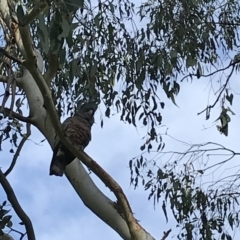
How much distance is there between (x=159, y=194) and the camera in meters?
4.03

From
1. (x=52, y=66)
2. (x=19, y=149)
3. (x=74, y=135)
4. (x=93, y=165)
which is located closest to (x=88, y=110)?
(x=74, y=135)

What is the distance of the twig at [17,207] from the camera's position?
10.0 ft

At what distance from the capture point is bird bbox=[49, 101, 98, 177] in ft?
10.2

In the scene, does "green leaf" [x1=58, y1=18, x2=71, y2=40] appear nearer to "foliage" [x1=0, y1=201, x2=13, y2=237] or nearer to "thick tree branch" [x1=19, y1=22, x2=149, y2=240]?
"thick tree branch" [x1=19, y1=22, x2=149, y2=240]

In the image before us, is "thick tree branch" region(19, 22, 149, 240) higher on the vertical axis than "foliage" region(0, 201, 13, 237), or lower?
higher

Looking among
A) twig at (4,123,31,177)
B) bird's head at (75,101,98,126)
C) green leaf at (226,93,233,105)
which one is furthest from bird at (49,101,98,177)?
green leaf at (226,93,233,105)

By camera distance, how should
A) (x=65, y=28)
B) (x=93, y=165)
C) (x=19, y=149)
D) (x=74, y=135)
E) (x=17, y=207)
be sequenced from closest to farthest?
(x=65, y=28), (x=93, y=165), (x=17, y=207), (x=74, y=135), (x=19, y=149)

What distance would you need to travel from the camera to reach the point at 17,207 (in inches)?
122

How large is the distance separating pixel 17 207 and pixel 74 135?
0.62 metres

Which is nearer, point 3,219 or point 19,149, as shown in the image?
point 3,219

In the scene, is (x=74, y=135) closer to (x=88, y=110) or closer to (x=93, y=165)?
(x=88, y=110)

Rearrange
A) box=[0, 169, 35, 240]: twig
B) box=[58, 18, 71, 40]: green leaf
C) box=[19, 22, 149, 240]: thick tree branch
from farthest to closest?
box=[0, 169, 35, 240]: twig
box=[19, 22, 149, 240]: thick tree branch
box=[58, 18, 71, 40]: green leaf

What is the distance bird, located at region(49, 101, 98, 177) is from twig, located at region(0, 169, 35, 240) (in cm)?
22

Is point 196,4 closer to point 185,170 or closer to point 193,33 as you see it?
point 193,33
